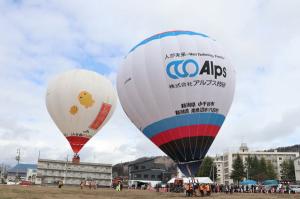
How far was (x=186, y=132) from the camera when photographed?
24750 millimetres

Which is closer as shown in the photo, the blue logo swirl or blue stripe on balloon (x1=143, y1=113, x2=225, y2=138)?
blue stripe on balloon (x1=143, y1=113, x2=225, y2=138)

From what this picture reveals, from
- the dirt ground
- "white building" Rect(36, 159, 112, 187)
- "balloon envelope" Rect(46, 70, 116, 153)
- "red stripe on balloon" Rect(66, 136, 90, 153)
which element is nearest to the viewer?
the dirt ground

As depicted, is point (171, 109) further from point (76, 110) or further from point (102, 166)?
point (102, 166)

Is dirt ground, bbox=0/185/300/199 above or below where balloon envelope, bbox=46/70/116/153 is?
below

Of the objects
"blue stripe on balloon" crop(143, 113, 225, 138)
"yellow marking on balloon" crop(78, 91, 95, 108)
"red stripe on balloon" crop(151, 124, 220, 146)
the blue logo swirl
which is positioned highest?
"yellow marking on balloon" crop(78, 91, 95, 108)

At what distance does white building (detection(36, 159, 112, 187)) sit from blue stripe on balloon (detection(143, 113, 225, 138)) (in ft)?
237

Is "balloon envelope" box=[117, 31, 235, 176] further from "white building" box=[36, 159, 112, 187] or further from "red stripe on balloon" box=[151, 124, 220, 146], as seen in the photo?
"white building" box=[36, 159, 112, 187]

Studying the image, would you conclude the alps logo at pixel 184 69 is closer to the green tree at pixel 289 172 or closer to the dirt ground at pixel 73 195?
the dirt ground at pixel 73 195

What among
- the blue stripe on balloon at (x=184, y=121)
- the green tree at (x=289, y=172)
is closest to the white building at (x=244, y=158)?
the green tree at (x=289, y=172)

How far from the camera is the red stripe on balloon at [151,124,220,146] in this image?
2478cm

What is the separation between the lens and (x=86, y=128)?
43.4m

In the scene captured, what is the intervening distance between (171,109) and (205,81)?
2.95 m

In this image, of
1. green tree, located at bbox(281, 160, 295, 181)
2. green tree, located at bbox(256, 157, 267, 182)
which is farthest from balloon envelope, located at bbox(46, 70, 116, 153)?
green tree, located at bbox(281, 160, 295, 181)

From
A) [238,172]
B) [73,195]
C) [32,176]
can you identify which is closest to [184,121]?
[73,195]
